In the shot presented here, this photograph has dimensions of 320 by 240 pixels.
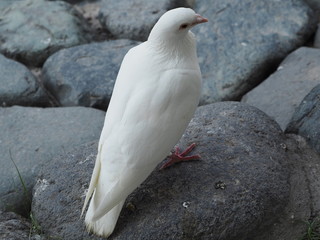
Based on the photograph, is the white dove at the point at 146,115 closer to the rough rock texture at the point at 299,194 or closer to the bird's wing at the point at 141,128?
the bird's wing at the point at 141,128

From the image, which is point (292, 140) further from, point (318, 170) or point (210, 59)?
point (210, 59)

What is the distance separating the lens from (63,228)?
2.55 m

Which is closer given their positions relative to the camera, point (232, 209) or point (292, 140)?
point (232, 209)

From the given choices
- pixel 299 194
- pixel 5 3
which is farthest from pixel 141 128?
pixel 5 3

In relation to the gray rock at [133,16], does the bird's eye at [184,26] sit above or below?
above

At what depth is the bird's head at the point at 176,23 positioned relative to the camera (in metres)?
2.34

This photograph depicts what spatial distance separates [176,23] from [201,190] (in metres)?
0.78

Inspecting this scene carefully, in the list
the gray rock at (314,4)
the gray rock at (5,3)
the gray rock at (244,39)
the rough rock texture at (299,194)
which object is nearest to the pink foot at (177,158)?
the rough rock texture at (299,194)

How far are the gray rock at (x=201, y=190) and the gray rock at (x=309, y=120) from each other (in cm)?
17

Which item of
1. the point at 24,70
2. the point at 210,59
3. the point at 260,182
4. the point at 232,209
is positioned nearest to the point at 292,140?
the point at 260,182

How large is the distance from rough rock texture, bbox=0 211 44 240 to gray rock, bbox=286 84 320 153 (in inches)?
60.0

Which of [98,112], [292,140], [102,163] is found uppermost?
[102,163]

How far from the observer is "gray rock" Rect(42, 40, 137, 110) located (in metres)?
3.76

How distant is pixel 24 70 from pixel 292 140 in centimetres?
198
